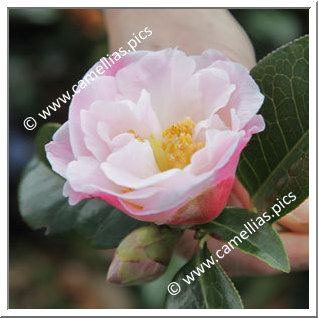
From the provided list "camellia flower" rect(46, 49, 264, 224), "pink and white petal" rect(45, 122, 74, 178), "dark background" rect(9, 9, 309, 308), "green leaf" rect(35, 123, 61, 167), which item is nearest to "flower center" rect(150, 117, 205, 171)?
"camellia flower" rect(46, 49, 264, 224)

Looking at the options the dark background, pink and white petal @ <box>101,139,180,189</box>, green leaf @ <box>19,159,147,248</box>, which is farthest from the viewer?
the dark background

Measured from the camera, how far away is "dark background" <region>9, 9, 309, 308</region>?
5.37ft

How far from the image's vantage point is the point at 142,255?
64cm

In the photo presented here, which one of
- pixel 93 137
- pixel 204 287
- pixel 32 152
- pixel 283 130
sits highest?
pixel 93 137

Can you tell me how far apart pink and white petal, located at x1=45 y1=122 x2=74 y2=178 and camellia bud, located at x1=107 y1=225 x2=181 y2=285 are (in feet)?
0.41

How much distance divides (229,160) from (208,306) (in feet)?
0.79

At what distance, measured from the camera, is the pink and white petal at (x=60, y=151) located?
0.58 meters

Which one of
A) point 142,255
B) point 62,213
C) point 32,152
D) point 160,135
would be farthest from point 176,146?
point 32,152

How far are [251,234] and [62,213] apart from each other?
0.35 m

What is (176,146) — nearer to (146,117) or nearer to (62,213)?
(146,117)

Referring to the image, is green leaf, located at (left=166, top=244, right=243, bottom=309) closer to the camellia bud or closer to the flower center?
the camellia bud

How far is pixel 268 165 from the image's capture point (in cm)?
74

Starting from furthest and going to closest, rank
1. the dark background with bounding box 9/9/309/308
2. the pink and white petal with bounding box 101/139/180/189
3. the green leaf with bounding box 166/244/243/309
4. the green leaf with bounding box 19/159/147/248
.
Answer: the dark background with bounding box 9/9/309/308
the green leaf with bounding box 19/159/147/248
the green leaf with bounding box 166/244/243/309
the pink and white petal with bounding box 101/139/180/189

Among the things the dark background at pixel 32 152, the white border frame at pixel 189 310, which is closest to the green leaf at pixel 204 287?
the white border frame at pixel 189 310
